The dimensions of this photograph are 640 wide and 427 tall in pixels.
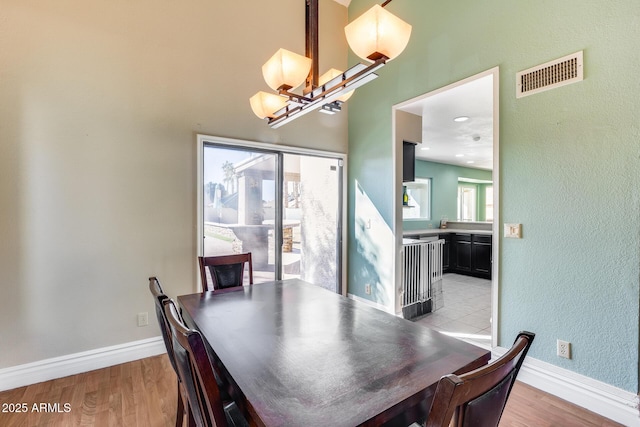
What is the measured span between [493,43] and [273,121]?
197cm

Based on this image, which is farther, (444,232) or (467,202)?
(467,202)

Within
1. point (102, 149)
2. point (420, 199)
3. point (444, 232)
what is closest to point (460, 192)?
point (420, 199)

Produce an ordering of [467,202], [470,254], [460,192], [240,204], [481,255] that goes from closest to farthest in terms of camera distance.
A: [240,204], [481,255], [470,254], [460,192], [467,202]

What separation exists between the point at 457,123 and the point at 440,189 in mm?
3336

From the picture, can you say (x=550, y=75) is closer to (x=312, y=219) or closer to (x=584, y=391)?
(x=584, y=391)

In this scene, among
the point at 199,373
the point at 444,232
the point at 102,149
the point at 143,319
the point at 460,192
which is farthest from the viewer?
the point at 460,192

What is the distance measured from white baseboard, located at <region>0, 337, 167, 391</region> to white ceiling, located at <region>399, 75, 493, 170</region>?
3.56 meters

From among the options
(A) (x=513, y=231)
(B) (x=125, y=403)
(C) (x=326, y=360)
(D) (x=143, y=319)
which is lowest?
(B) (x=125, y=403)

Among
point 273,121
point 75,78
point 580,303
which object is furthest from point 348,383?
point 75,78

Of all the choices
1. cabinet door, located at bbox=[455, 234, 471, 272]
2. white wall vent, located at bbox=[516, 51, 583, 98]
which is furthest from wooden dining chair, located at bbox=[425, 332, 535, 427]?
cabinet door, located at bbox=[455, 234, 471, 272]

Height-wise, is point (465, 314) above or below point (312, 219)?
below

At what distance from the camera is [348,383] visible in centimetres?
99

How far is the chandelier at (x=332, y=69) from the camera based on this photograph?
4.68ft

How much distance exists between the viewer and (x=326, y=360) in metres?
1.15
